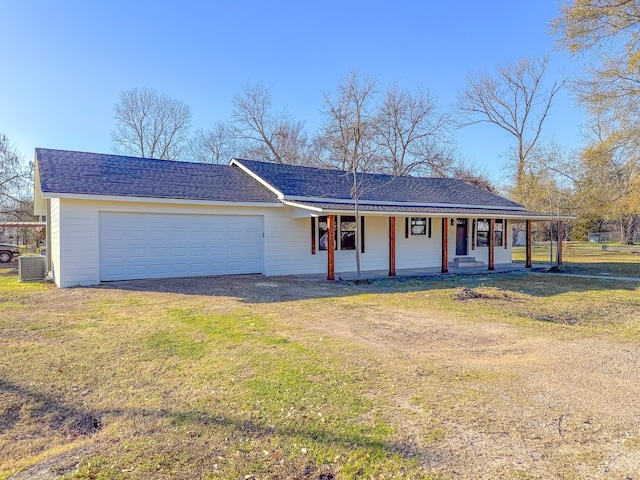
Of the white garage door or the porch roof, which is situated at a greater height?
the porch roof

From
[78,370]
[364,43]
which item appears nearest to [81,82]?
[364,43]

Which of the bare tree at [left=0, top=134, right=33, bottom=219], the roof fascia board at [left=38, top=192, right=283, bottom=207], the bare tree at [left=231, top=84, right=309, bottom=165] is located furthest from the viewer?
the bare tree at [left=231, top=84, right=309, bottom=165]

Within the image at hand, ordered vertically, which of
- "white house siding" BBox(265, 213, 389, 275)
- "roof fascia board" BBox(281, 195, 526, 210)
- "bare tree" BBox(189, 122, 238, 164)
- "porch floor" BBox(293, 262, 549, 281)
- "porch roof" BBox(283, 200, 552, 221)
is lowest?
"porch floor" BBox(293, 262, 549, 281)

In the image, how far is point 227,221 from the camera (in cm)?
1266

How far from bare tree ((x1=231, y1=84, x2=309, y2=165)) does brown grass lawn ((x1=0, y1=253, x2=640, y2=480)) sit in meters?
26.9

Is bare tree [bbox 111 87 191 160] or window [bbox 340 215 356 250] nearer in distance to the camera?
window [bbox 340 215 356 250]

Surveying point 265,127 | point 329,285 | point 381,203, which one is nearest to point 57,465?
point 329,285

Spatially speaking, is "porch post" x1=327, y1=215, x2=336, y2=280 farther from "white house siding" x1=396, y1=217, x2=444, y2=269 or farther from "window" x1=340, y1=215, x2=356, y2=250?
"white house siding" x1=396, y1=217, x2=444, y2=269

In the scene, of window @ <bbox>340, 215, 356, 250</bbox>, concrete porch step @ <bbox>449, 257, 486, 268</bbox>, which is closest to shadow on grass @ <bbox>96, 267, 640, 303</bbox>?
window @ <bbox>340, 215, 356, 250</bbox>

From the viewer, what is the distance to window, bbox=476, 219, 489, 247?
56.6ft

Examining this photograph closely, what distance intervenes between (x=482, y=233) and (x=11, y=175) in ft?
75.9

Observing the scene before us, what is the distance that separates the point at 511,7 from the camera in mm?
14789

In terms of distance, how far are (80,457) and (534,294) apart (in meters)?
9.77

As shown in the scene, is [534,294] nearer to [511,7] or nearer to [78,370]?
[78,370]
